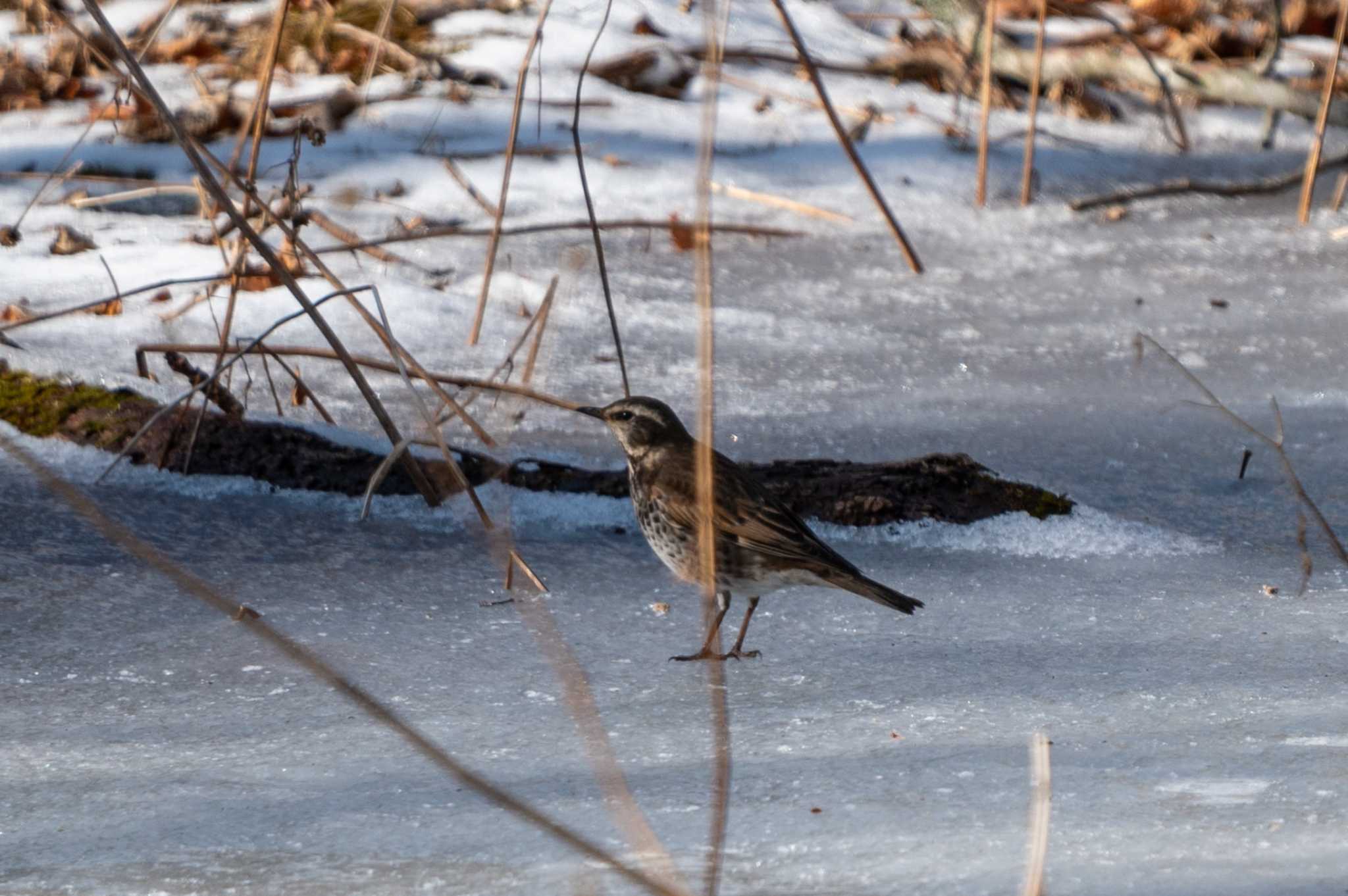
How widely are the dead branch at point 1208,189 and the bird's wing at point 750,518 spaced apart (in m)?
3.05

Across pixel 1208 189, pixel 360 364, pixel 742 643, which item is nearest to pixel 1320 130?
pixel 1208 189

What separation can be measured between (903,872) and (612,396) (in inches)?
100

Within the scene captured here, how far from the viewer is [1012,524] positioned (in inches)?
128

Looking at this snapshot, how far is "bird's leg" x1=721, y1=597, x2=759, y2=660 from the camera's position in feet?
9.17

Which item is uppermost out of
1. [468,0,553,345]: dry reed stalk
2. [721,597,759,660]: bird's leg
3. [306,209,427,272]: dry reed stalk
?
[468,0,553,345]: dry reed stalk

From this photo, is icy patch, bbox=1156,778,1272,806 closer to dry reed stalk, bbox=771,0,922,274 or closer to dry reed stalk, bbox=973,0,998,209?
dry reed stalk, bbox=771,0,922,274

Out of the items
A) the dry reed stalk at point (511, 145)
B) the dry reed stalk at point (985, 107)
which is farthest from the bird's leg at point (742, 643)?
the dry reed stalk at point (985, 107)

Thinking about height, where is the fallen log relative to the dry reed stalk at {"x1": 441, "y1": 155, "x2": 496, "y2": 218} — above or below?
below

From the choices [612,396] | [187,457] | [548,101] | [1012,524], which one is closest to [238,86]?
[548,101]

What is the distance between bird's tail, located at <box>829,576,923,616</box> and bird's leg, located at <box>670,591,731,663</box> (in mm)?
255

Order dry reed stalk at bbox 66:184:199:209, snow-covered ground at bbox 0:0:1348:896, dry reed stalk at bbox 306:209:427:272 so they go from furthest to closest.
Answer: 1. dry reed stalk at bbox 306:209:427:272
2. dry reed stalk at bbox 66:184:199:209
3. snow-covered ground at bbox 0:0:1348:896

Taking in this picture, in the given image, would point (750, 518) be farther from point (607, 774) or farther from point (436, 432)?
point (607, 774)

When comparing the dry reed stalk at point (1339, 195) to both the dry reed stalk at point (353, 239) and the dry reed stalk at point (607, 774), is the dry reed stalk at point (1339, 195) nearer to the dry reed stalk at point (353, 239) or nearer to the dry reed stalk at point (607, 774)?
the dry reed stalk at point (353, 239)

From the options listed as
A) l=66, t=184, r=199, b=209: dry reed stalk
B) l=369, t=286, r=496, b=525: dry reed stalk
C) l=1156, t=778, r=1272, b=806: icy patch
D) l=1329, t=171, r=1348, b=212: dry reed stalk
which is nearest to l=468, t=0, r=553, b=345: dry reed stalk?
l=369, t=286, r=496, b=525: dry reed stalk
